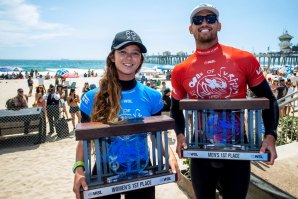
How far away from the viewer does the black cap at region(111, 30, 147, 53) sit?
228cm

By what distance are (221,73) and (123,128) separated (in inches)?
49.6

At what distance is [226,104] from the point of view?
7.04 ft

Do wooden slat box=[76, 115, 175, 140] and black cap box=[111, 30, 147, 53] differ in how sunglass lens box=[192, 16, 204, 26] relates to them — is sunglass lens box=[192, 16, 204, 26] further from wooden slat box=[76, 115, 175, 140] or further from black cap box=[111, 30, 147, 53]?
wooden slat box=[76, 115, 175, 140]

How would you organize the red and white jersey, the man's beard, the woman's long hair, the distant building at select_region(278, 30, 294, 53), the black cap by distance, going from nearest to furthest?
the woman's long hair < the black cap < the red and white jersey < the man's beard < the distant building at select_region(278, 30, 294, 53)

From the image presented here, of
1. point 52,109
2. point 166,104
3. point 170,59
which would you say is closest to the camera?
point 166,104

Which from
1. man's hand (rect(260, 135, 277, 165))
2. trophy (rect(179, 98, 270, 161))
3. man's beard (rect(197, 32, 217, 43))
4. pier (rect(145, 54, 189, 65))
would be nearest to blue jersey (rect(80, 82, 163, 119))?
trophy (rect(179, 98, 270, 161))

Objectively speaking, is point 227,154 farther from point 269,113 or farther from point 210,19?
point 210,19

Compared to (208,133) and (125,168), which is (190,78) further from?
(125,168)

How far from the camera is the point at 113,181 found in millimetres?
1925

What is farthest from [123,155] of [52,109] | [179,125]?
[52,109]

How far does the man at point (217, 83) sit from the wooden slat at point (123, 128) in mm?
492

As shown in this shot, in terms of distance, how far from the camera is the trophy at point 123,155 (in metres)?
1.86

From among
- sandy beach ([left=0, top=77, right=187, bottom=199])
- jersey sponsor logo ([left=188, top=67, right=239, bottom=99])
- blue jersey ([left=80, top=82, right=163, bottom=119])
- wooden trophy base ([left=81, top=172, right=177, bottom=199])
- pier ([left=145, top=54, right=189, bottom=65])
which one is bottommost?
sandy beach ([left=0, top=77, right=187, bottom=199])

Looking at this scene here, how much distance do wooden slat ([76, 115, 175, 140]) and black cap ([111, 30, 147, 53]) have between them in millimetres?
753
